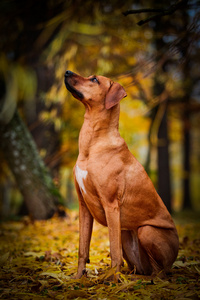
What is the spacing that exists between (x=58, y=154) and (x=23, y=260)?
4.41 meters

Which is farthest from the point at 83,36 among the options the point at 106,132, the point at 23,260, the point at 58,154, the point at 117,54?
the point at 23,260

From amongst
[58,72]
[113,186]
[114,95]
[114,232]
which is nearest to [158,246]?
[114,232]

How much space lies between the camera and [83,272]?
2.57m

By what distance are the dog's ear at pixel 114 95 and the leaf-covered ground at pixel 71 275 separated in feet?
5.07

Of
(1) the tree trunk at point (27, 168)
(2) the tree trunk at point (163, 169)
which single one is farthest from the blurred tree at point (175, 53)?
(1) the tree trunk at point (27, 168)

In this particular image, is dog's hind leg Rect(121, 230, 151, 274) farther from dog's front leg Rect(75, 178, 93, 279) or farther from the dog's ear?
the dog's ear

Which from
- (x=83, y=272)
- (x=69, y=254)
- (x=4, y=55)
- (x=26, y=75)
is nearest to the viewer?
(x=83, y=272)

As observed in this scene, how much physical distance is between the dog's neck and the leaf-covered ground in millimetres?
1157

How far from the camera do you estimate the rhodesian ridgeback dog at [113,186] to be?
2.41 meters

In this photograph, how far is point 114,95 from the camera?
2.52 m

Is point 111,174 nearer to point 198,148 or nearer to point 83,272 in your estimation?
point 83,272

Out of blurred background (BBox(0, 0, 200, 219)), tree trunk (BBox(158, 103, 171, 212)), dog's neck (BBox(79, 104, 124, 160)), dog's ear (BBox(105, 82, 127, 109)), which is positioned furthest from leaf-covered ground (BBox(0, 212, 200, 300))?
tree trunk (BBox(158, 103, 171, 212))

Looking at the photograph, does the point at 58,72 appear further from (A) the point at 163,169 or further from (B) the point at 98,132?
(A) the point at 163,169

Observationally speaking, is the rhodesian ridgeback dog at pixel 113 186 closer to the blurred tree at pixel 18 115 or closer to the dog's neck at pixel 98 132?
the dog's neck at pixel 98 132
